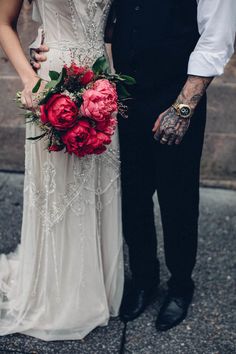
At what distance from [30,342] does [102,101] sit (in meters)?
1.31

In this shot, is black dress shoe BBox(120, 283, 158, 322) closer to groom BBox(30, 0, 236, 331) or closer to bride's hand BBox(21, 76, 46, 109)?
groom BBox(30, 0, 236, 331)

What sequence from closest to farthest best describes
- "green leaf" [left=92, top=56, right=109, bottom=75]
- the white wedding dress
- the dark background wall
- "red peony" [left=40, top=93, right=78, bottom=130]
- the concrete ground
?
"red peony" [left=40, top=93, right=78, bottom=130]
"green leaf" [left=92, top=56, right=109, bottom=75]
the white wedding dress
the concrete ground
the dark background wall

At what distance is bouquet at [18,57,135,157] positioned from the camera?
2002 mm

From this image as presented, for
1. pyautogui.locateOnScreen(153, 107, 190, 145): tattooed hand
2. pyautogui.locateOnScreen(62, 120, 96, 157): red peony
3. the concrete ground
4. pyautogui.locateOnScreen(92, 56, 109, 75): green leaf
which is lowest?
the concrete ground

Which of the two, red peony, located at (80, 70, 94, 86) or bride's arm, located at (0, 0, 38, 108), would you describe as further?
bride's arm, located at (0, 0, 38, 108)

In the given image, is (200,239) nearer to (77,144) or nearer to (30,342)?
(30,342)

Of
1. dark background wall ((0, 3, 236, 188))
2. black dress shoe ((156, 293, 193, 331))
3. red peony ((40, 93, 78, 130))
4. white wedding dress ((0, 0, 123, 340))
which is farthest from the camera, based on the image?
dark background wall ((0, 3, 236, 188))

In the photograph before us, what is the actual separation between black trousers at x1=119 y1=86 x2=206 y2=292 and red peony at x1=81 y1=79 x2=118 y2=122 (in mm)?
371

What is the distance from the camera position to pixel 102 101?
1995mm

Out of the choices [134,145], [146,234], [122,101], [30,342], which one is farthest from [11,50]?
[30,342]

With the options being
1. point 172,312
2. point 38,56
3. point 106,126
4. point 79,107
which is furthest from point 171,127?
point 172,312

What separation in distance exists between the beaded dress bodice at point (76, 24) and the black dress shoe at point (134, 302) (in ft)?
4.18

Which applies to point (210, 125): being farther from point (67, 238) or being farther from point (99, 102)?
point (99, 102)

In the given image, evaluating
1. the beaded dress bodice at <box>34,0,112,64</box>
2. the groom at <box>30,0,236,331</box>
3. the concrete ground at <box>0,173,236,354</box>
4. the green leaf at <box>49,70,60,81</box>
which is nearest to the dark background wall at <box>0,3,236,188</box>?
the concrete ground at <box>0,173,236,354</box>
